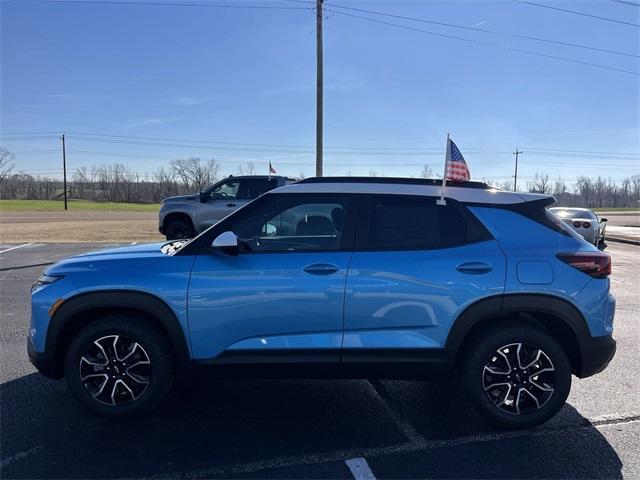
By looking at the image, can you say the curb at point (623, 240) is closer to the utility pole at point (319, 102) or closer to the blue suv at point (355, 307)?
the utility pole at point (319, 102)

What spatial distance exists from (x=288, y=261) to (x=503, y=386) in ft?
5.86

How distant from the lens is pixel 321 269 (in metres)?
3.43

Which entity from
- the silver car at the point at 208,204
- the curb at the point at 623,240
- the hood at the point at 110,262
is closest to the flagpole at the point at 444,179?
the hood at the point at 110,262

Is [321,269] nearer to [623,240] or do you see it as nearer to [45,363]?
[45,363]

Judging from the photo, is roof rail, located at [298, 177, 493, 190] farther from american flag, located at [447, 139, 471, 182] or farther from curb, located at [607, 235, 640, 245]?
curb, located at [607, 235, 640, 245]

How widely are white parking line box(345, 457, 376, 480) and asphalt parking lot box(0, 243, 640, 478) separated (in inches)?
0.5

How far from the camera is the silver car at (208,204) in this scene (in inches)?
512

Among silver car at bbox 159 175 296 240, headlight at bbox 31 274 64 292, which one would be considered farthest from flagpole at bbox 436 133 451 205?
silver car at bbox 159 175 296 240

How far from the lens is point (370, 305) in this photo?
341 centimetres

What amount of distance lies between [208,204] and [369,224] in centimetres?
1007

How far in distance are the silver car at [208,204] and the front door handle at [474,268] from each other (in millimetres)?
9709

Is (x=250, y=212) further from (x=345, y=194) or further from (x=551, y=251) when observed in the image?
(x=551, y=251)

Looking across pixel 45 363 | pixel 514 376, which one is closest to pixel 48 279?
pixel 45 363

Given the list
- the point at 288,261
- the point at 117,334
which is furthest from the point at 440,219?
Answer: the point at 117,334
